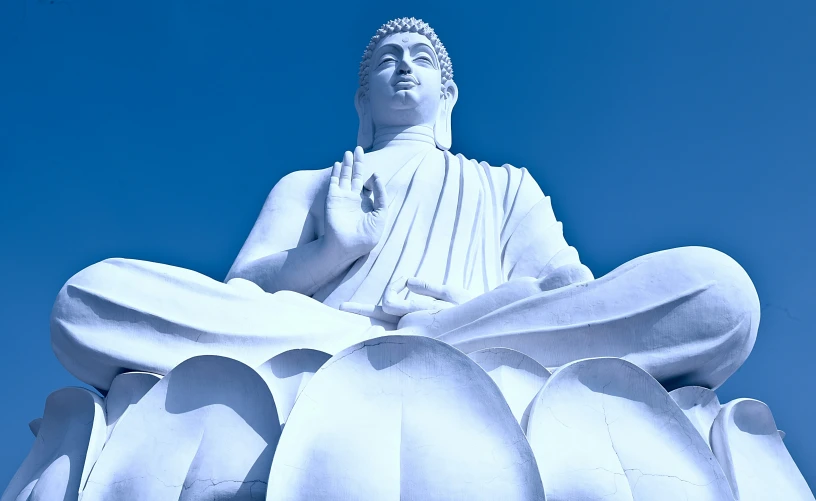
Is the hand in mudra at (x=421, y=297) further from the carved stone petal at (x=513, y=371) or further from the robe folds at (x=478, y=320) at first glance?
the carved stone petal at (x=513, y=371)

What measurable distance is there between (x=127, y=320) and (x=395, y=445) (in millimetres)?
1681

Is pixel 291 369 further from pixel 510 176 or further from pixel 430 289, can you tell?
pixel 510 176

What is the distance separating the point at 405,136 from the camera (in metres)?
7.46

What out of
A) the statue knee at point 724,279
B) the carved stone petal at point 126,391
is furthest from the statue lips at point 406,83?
the carved stone petal at point 126,391

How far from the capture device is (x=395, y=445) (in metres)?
4.36

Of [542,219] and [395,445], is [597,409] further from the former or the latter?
[542,219]

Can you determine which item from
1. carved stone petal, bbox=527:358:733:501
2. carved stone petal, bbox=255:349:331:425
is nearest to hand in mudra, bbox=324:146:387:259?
carved stone petal, bbox=255:349:331:425

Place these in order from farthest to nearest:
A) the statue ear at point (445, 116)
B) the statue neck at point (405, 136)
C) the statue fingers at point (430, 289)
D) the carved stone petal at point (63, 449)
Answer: the statue ear at point (445, 116) < the statue neck at point (405, 136) < the statue fingers at point (430, 289) < the carved stone petal at point (63, 449)

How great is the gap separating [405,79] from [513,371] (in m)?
3.01

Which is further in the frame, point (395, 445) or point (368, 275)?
point (368, 275)

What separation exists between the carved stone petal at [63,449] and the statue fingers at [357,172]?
211 centimetres

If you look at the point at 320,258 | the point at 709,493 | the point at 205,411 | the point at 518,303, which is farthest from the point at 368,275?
the point at 709,493

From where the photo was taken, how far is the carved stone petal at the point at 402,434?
4215 mm

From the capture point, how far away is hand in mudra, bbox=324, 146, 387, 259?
6367 millimetres
